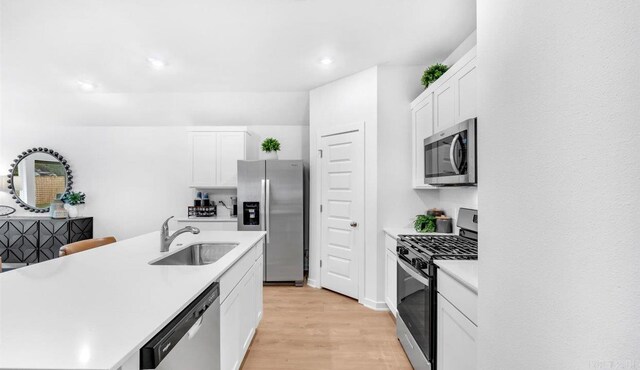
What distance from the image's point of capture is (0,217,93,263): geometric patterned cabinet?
4535mm

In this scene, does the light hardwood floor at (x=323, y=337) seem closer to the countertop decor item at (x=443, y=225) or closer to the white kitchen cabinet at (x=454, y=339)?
the white kitchen cabinet at (x=454, y=339)

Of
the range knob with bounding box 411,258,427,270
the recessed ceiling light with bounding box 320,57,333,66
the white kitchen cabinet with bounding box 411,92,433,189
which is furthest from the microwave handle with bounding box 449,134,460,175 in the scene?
the recessed ceiling light with bounding box 320,57,333,66

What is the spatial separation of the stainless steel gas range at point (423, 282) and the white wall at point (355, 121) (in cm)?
85

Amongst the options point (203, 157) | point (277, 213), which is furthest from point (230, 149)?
point (277, 213)

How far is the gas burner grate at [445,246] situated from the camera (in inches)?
71.4

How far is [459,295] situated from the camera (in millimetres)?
1457

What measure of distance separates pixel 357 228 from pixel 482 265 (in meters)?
2.42

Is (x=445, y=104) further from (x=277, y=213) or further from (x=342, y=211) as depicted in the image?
(x=277, y=213)

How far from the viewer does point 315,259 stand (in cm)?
400

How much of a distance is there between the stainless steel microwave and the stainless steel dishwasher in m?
1.63

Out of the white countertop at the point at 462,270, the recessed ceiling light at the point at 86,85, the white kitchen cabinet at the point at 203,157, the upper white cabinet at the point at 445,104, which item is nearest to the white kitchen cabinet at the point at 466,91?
the upper white cabinet at the point at 445,104

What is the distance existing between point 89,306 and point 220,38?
2505 mm

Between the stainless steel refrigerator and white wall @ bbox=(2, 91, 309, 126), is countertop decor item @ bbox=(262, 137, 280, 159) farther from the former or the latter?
white wall @ bbox=(2, 91, 309, 126)

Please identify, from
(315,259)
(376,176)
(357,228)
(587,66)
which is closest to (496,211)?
(587,66)
